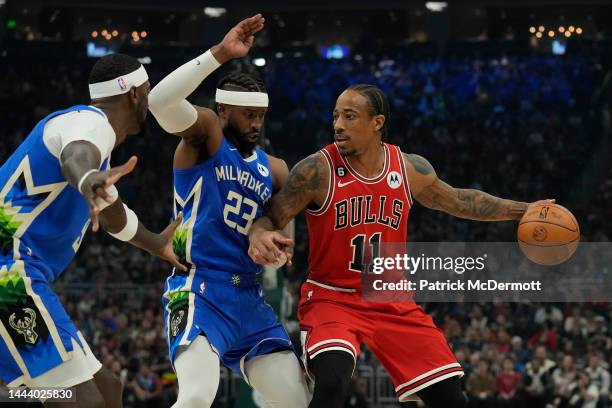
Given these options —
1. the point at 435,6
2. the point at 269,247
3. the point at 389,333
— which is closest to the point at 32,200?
the point at 269,247

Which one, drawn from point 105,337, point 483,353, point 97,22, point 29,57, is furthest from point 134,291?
point 97,22

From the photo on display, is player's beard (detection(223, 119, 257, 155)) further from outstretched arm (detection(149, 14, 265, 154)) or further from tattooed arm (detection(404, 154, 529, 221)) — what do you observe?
tattooed arm (detection(404, 154, 529, 221))

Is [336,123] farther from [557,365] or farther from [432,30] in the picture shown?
[432,30]

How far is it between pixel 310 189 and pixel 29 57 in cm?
2236

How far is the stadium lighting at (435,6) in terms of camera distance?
28156 millimetres

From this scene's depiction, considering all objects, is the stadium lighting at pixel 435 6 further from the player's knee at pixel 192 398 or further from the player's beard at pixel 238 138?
the player's knee at pixel 192 398

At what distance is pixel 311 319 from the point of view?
5.82 m

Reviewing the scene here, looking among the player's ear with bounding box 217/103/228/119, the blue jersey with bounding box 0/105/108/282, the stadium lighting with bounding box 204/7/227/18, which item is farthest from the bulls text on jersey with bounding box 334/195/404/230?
the stadium lighting with bounding box 204/7/227/18

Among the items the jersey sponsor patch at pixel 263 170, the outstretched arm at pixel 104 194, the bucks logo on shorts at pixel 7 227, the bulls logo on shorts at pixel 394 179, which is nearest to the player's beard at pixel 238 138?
the jersey sponsor patch at pixel 263 170

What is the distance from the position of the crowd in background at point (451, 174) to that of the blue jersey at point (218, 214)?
7.63 meters

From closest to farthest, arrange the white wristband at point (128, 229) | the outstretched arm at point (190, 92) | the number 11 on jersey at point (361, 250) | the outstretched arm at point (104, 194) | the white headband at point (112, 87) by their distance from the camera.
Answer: the outstretched arm at point (104, 194) → the white wristband at point (128, 229) → the white headband at point (112, 87) → the outstretched arm at point (190, 92) → the number 11 on jersey at point (361, 250)

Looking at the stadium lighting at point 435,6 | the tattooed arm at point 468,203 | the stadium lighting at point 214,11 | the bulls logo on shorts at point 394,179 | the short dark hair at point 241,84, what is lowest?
the tattooed arm at point 468,203

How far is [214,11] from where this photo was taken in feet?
94.5

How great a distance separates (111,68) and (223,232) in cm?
120
